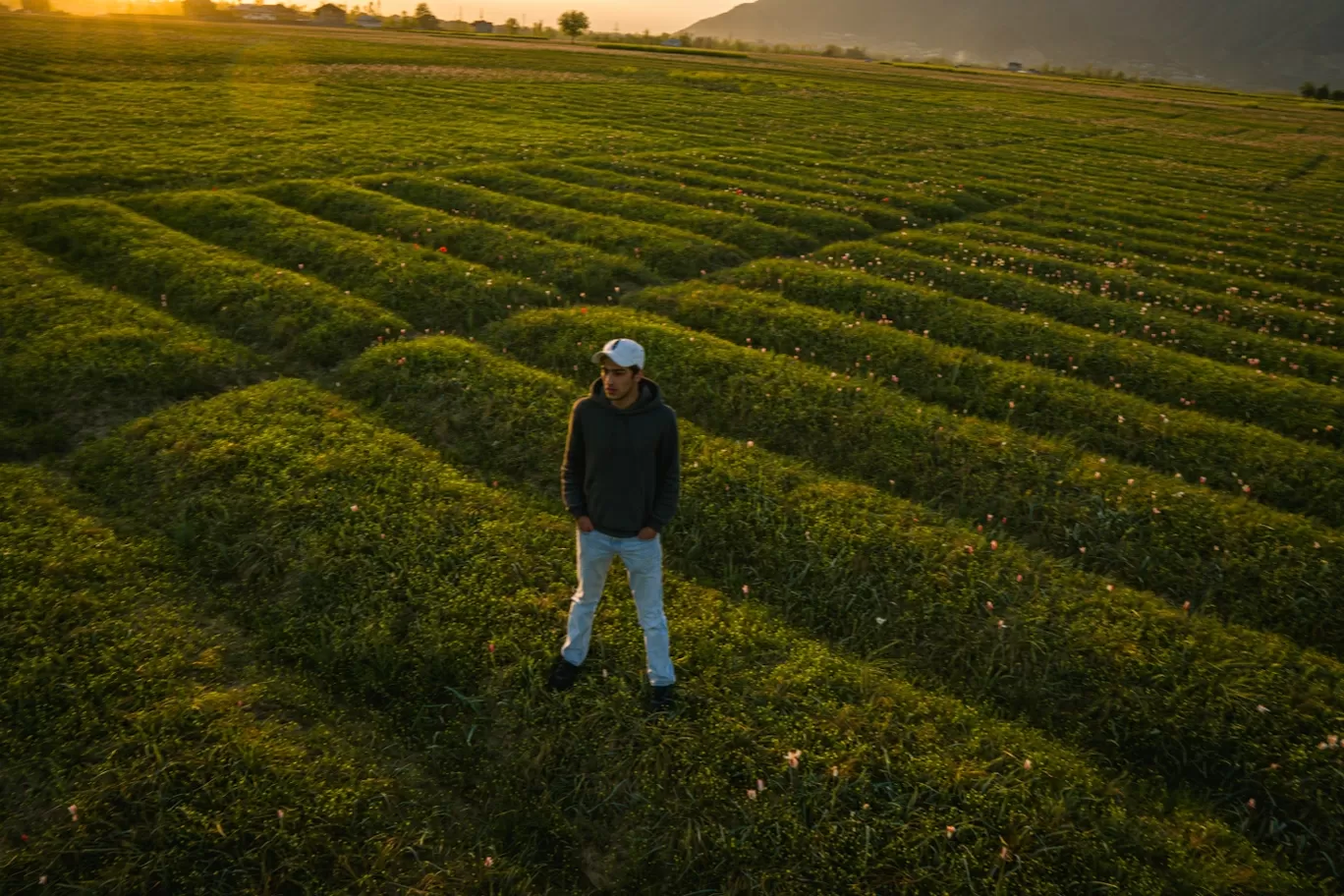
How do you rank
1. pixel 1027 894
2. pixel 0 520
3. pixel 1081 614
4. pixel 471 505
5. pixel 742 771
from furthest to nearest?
pixel 471 505 → pixel 0 520 → pixel 1081 614 → pixel 742 771 → pixel 1027 894

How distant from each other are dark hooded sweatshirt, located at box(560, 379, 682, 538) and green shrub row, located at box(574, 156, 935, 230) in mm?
→ 18441

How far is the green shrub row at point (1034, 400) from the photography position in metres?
10.8

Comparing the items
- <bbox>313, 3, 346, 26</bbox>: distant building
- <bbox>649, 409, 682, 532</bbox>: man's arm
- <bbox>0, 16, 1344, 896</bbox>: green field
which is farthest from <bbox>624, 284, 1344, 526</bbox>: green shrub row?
<bbox>313, 3, 346, 26</bbox>: distant building

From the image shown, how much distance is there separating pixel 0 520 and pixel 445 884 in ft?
23.9

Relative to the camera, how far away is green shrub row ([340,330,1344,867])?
682cm

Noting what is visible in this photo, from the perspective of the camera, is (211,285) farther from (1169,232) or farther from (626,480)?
(1169,232)

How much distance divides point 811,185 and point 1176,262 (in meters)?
11.6

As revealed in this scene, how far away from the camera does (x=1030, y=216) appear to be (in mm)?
24500

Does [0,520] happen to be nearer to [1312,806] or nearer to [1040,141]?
[1312,806]

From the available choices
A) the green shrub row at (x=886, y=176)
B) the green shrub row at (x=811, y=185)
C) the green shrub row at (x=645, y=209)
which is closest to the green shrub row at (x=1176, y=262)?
the green shrub row at (x=811, y=185)

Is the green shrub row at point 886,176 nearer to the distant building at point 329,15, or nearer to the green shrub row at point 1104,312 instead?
the green shrub row at point 1104,312

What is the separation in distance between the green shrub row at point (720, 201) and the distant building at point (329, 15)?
542 ft

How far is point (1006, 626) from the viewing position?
798 centimetres

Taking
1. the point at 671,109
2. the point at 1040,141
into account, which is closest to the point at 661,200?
the point at 671,109
